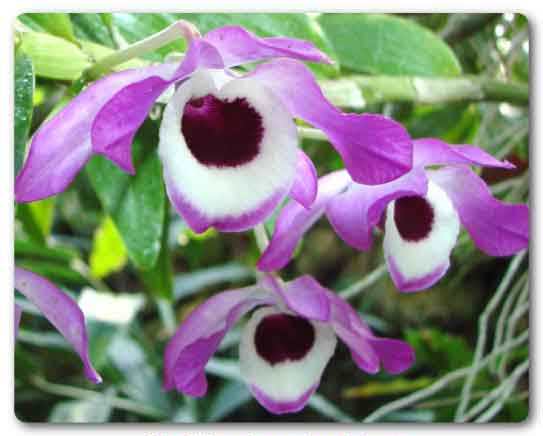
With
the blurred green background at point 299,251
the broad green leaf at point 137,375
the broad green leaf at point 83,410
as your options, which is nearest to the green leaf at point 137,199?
the blurred green background at point 299,251

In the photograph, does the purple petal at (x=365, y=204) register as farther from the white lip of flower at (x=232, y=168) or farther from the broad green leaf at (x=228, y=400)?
the broad green leaf at (x=228, y=400)

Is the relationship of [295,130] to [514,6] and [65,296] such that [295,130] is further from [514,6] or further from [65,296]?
[514,6]

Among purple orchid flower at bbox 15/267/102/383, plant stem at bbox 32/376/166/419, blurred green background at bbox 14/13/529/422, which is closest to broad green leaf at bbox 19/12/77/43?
blurred green background at bbox 14/13/529/422

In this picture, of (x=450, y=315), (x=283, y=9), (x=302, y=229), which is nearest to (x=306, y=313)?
(x=302, y=229)

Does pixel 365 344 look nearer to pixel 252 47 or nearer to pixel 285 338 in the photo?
pixel 285 338

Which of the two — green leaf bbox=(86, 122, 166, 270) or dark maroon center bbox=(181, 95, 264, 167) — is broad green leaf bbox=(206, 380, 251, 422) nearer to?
green leaf bbox=(86, 122, 166, 270)

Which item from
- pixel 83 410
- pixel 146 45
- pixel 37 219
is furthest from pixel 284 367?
pixel 83 410
